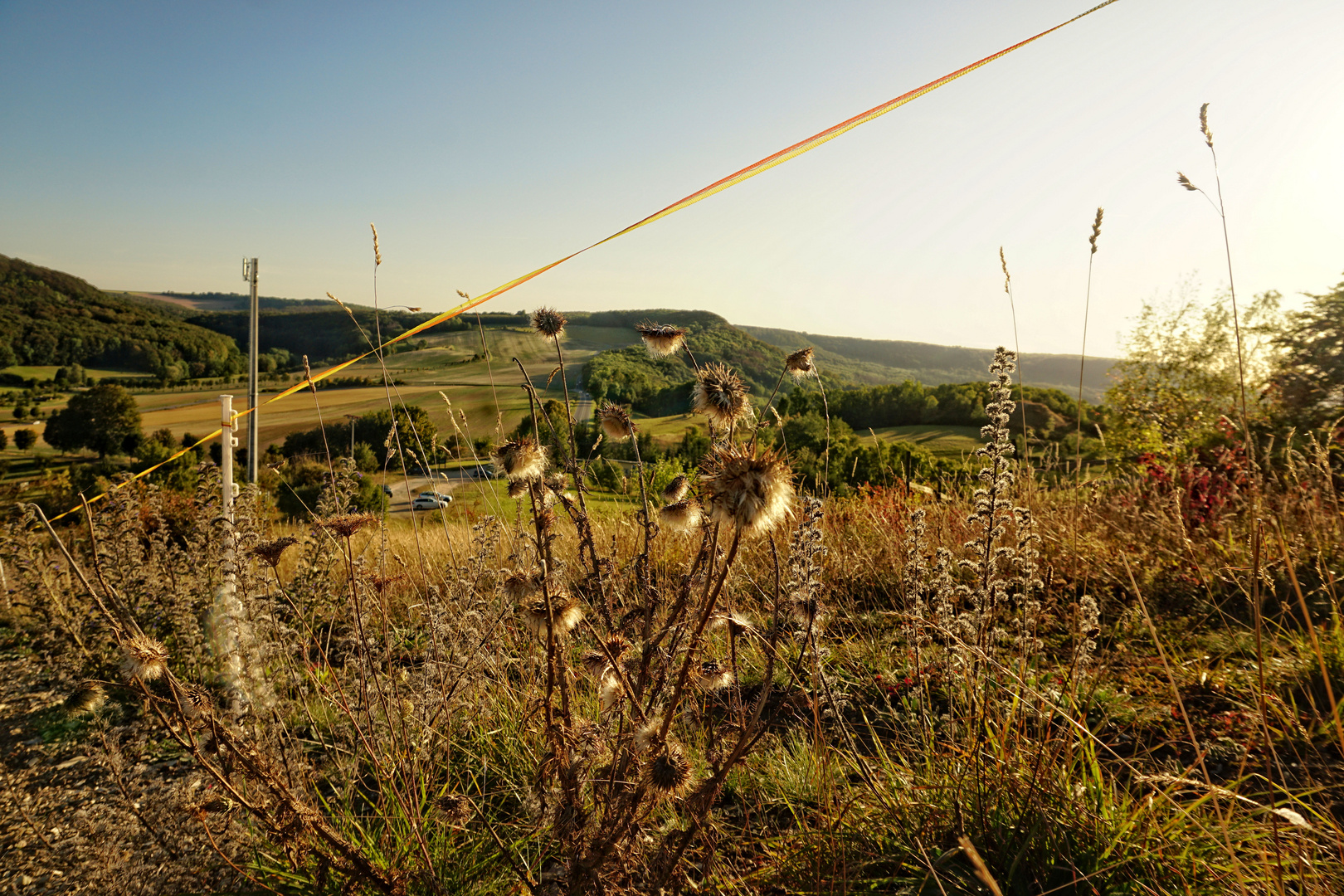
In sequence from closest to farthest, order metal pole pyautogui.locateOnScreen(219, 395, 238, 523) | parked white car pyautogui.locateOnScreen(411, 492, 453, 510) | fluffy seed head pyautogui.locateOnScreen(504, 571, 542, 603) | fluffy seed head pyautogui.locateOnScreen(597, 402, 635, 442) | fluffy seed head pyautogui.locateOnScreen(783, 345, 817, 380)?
fluffy seed head pyautogui.locateOnScreen(504, 571, 542, 603)
fluffy seed head pyautogui.locateOnScreen(597, 402, 635, 442)
fluffy seed head pyautogui.locateOnScreen(783, 345, 817, 380)
parked white car pyautogui.locateOnScreen(411, 492, 453, 510)
metal pole pyautogui.locateOnScreen(219, 395, 238, 523)

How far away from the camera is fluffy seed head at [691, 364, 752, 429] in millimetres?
1524

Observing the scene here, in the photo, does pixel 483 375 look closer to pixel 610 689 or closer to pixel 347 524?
pixel 347 524

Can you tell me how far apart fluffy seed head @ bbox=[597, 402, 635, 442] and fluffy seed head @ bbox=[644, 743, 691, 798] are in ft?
3.06

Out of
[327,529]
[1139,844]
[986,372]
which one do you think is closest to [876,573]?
[986,372]

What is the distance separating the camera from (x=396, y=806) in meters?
2.16

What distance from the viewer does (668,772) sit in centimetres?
132

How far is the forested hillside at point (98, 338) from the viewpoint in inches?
1784

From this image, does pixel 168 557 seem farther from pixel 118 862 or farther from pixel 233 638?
pixel 118 862

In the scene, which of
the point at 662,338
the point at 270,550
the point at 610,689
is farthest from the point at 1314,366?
the point at 270,550

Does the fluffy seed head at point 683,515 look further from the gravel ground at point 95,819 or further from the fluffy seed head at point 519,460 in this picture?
the gravel ground at point 95,819

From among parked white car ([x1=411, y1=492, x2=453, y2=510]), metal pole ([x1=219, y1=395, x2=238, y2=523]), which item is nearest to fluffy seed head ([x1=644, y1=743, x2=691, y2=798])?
parked white car ([x1=411, y1=492, x2=453, y2=510])

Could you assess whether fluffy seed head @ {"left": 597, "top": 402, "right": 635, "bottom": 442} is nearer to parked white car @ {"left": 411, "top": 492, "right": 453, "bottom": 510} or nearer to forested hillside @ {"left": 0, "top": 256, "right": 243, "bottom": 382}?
parked white car @ {"left": 411, "top": 492, "right": 453, "bottom": 510}

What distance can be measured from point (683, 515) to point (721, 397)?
306mm

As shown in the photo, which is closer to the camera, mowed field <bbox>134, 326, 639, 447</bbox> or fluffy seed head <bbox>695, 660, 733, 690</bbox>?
fluffy seed head <bbox>695, 660, 733, 690</bbox>
